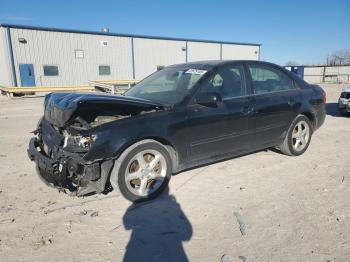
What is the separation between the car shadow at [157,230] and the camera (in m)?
2.59

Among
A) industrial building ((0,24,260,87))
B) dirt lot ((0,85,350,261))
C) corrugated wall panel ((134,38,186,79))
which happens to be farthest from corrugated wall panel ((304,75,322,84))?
dirt lot ((0,85,350,261))

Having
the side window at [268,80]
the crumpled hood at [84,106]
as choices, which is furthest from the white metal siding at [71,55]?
the side window at [268,80]

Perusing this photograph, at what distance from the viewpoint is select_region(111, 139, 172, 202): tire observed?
11.0 ft

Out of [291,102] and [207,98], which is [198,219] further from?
[291,102]

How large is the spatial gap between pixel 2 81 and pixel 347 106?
24101 millimetres

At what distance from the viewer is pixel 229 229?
117 inches

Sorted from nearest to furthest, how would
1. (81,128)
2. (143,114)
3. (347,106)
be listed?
(81,128), (143,114), (347,106)

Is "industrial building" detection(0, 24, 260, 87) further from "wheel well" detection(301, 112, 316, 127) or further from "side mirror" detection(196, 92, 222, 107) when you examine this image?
"wheel well" detection(301, 112, 316, 127)

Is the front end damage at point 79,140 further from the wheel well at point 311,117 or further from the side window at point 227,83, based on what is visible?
the wheel well at point 311,117

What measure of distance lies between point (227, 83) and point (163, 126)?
1.30 metres

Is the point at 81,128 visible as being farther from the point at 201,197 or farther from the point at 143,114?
the point at 201,197

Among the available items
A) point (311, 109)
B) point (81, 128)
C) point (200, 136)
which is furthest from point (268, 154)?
point (81, 128)

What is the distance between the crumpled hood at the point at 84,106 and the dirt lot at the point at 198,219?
3.45 feet

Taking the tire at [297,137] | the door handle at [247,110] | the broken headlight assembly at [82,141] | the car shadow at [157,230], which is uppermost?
the door handle at [247,110]
